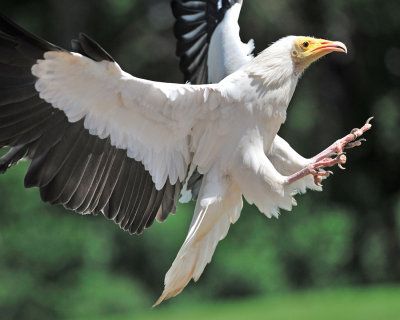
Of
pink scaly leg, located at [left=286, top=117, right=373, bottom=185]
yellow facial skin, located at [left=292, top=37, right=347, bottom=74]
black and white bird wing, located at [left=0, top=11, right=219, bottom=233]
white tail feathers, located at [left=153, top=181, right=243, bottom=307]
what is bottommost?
white tail feathers, located at [left=153, top=181, right=243, bottom=307]

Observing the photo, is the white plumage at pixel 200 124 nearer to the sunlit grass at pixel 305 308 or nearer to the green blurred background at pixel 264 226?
the sunlit grass at pixel 305 308

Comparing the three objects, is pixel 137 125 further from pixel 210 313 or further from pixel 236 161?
pixel 210 313

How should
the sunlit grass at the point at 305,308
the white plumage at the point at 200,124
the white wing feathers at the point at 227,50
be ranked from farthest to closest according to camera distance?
the sunlit grass at the point at 305,308 → the white wing feathers at the point at 227,50 → the white plumage at the point at 200,124

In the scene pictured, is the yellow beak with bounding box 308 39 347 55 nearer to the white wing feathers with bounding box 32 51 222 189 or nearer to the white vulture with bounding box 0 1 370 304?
the white vulture with bounding box 0 1 370 304

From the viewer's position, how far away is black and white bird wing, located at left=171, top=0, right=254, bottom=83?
18.2ft

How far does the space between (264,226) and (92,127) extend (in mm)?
9276

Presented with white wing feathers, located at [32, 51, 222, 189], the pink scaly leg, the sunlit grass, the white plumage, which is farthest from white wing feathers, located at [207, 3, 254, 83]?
the sunlit grass

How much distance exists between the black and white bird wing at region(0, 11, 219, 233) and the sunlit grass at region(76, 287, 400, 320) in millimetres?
5545

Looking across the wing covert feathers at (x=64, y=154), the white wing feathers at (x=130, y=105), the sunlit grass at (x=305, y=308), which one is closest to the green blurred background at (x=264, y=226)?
the sunlit grass at (x=305, y=308)

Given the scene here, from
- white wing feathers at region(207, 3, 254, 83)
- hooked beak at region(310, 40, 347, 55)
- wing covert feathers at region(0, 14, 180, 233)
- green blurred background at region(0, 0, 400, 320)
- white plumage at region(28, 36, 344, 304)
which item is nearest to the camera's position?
wing covert feathers at region(0, 14, 180, 233)

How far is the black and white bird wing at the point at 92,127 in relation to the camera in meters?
4.14

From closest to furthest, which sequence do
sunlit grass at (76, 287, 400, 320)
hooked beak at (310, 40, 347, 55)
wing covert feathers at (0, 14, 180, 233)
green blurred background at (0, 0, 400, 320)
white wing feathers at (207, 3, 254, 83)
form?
wing covert feathers at (0, 14, 180, 233) → hooked beak at (310, 40, 347, 55) → white wing feathers at (207, 3, 254, 83) → sunlit grass at (76, 287, 400, 320) → green blurred background at (0, 0, 400, 320)

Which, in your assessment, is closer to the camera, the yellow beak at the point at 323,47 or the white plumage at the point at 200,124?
the white plumage at the point at 200,124

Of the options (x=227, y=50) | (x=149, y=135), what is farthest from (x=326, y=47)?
(x=149, y=135)
